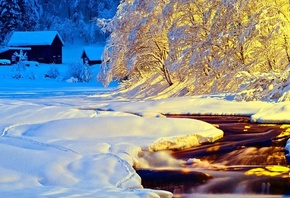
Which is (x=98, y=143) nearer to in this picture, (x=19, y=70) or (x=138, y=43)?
(x=138, y=43)

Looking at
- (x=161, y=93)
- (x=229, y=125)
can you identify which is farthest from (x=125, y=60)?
(x=229, y=125)

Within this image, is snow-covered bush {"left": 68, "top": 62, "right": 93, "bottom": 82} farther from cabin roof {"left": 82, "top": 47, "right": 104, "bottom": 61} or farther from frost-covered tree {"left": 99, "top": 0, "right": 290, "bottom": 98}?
frost-covered tree {"left": 99, "top": 0, "right": 290, "bottom": 98}

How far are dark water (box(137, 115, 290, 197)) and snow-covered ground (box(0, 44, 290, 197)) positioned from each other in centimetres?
36

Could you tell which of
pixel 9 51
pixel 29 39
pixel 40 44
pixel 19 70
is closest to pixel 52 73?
pixel 19 70

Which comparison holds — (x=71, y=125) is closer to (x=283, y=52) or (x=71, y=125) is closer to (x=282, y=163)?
(x=282, y=163)

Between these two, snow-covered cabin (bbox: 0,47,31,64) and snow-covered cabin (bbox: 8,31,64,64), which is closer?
snow-covered cabin (bbox: 0,47,31,64)

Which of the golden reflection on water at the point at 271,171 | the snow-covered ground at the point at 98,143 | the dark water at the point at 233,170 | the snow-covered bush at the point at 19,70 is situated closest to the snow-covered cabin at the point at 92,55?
the snow-covered bush at the point at 19,70

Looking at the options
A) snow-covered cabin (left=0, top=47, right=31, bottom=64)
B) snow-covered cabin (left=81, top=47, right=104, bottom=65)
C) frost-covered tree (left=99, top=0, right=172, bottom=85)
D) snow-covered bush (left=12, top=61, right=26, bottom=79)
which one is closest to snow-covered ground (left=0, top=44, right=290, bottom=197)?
frost-covered tree (left=99, top=0, right=172, bottom=85)

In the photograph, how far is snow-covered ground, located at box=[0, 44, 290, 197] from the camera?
19.2 ft

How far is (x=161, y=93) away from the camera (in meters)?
21.4

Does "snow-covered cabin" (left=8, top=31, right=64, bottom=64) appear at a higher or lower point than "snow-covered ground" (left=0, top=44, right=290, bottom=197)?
lower

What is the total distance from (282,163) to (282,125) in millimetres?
3524

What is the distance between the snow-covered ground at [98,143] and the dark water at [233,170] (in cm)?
36

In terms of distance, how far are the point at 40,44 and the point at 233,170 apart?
1963 inches
